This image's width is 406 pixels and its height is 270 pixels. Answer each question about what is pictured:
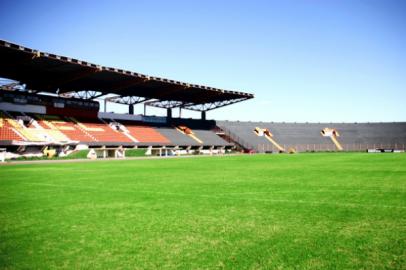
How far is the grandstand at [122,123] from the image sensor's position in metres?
46.3

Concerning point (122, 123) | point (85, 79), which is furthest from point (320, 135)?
point (85, 79)

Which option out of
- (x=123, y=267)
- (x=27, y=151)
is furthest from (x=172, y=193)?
(x=27, y=151)

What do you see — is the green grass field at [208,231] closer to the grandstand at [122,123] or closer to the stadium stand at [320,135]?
the grandstand at [122,123]

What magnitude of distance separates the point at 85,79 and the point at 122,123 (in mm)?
15940

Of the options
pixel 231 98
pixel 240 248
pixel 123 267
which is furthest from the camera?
pixel 231 98

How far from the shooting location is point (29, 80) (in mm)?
50688

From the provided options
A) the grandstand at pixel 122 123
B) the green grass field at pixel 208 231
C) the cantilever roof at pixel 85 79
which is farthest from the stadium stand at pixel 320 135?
the green grass field at pixel 208 231

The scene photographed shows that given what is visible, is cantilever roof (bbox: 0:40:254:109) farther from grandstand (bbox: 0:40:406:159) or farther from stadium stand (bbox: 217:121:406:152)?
stadium stand (bbox: 217:121:406:152)

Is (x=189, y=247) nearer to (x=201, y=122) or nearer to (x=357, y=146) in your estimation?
(x=201, y=122)

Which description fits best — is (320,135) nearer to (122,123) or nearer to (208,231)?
(122,123)

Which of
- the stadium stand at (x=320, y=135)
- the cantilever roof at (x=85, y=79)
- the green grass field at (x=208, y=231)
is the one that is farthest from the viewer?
the stadium stand at (x=320, y=135)

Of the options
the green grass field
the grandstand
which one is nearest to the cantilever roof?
the grandstand

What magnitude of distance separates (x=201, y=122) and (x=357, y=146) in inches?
1469

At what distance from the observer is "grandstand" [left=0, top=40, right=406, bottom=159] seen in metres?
46.3
